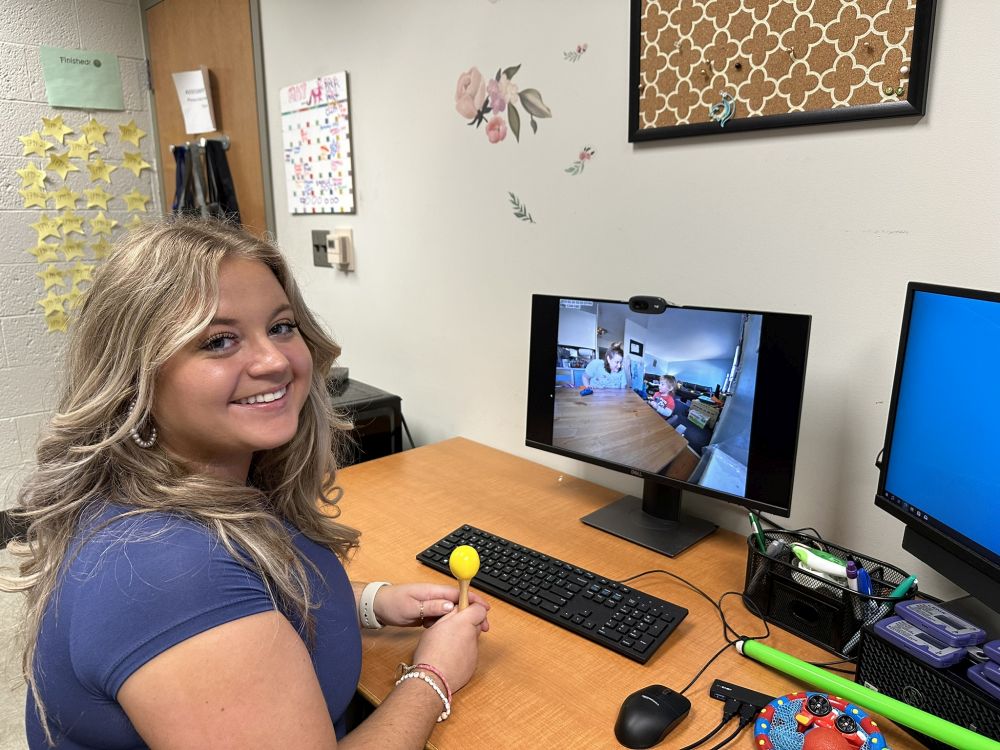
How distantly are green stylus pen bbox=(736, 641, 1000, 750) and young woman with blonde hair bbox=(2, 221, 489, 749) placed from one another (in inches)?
16.0

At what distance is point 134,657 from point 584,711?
1.77ft

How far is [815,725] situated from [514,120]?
4.51 ft

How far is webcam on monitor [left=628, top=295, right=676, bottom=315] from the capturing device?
1.26 meters

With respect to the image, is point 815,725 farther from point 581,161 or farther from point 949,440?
point 581,161

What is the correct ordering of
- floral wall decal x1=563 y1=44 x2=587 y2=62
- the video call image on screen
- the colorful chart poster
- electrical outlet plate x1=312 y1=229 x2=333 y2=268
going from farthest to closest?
electrical outlet plate x1=312 y1=229 x2=333 y2=268, the colorful chart poster, floral wall decal x1=563 y1=44 x2=587 y2=62, the video call image on screen

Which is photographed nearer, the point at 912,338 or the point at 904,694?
the point at 904,694

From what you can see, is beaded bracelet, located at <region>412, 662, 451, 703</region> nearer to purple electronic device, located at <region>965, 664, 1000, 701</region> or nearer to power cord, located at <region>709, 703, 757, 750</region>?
power cord, located at <region>709, 703, 757, 750</region>

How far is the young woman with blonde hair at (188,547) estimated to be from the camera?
66cm

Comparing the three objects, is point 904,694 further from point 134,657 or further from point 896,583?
point 134,657

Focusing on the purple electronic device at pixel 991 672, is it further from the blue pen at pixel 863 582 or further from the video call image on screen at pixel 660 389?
the video call image on screen at pixel 660 389

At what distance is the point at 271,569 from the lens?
2.56 ft

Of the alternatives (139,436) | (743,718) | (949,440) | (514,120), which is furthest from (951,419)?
(514,120)

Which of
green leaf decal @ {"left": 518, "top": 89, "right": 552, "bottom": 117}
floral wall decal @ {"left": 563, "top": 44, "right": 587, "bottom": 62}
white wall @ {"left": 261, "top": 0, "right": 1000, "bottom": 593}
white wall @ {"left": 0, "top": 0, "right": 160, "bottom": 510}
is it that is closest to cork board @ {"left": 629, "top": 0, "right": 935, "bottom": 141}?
white wall @ {"left": 261, "top": 0, "right": 1000, "bottom": 593}

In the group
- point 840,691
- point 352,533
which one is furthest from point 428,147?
point 840,691
